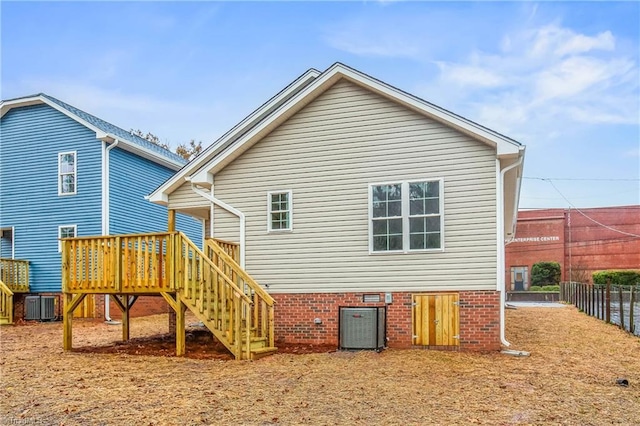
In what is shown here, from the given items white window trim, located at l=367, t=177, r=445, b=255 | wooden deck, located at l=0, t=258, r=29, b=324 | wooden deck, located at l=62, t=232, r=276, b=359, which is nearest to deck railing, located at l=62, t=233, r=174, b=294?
wooden deck, located at l=62, t=232, r=276, b=359

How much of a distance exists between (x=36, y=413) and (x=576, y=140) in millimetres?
28837

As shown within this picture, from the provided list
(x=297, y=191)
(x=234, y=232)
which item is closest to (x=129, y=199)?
(x=234, y=232)

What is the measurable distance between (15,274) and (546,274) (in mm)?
33297

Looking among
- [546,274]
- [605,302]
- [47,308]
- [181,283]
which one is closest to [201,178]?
[181,283]

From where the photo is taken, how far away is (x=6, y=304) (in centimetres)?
1700

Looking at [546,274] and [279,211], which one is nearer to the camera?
[279,211]

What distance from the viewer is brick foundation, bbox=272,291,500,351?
1046 centimetres

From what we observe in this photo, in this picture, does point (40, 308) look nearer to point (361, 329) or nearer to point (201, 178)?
point (201, 178)

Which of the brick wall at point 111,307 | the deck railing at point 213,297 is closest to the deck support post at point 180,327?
the deck railing at point 213,297

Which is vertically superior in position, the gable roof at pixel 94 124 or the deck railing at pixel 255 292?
the gable roof at pixel 94 124

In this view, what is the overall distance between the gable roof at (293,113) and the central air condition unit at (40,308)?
7.15 meters

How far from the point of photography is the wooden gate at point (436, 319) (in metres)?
10.7

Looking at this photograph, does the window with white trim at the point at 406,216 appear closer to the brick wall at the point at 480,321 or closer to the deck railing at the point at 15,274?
the brick wall at the point at 480,321

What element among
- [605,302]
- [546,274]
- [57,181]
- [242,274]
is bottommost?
[546,274]
